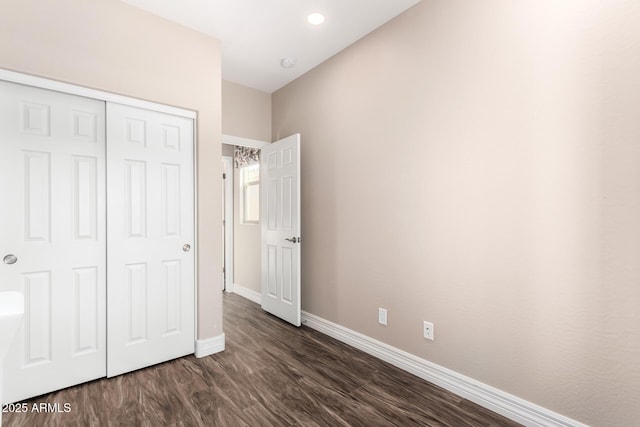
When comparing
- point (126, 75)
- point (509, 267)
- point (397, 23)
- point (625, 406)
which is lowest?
point (625, 406)

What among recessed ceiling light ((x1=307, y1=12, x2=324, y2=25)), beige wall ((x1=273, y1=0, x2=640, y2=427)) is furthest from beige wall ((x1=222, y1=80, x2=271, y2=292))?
recessed ceiling light ((x1=307, y1=12, x2=324, y2=25))

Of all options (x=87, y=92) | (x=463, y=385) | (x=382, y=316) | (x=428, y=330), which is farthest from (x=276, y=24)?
(x=463, y=385)

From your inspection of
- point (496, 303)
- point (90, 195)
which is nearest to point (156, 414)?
point (90, 195)

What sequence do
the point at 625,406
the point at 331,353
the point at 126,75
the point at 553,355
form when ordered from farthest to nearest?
the point at 331,353 → the point at 126,75 → the point at 553,355 → the point at 625,406

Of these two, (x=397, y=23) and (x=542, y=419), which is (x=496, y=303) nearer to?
(x=542, y=419)

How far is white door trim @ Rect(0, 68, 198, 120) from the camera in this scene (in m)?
1.99

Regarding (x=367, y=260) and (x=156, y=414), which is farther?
(x=367, y=260)

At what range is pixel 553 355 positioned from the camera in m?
1.74

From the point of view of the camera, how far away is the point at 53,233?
211 centimetres

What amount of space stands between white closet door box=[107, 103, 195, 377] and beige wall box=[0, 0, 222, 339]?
121 millimetres

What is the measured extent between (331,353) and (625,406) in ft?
6.05

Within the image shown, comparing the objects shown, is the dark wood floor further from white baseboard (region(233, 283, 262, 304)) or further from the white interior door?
white baseboard (region(233, 283, 262, 304))

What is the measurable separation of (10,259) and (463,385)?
2974mm

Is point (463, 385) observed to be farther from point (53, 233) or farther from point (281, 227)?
point (53, 233)
